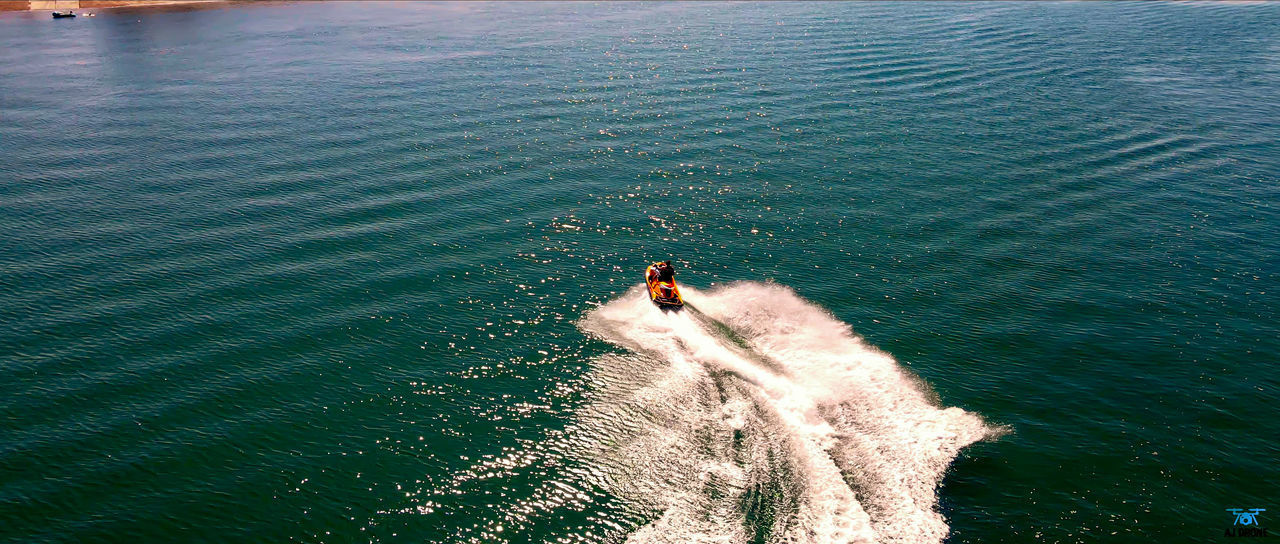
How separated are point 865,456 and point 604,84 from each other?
9587cm

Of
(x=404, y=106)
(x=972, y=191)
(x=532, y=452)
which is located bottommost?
(x=532, y=452)

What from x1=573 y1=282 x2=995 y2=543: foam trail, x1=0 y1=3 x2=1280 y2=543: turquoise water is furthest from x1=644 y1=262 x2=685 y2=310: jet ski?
x1=0 y1=3 x2=1280 y2=543: turquoise water

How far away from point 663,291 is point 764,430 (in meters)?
18.5

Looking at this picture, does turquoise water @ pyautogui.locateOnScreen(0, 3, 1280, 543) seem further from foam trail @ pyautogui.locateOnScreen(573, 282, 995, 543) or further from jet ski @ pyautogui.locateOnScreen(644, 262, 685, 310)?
jet ski @ pyautogui.locateOnScreen(644, 262, 685, 310)

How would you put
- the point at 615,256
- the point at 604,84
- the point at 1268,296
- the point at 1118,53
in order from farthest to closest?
1. the point at 1118,53
2. the point at 604,84
3. the point at 615,256
4. the point at 1268,296

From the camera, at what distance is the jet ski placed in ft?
214

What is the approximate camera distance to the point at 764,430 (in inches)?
1987

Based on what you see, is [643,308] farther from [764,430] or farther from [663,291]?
[764,430]

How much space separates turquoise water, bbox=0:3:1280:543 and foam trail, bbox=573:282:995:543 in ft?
0.81

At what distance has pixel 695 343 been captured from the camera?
60.6 m

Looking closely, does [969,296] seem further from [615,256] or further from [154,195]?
[154,195]

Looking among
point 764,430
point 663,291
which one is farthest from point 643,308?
point 764,430

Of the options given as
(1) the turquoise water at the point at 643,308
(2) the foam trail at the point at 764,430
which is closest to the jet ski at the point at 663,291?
(2) the foam trail at the point at 764,430

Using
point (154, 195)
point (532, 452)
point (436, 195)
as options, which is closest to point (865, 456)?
point (532, 452)
